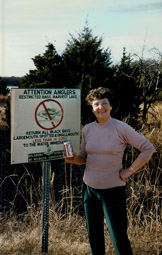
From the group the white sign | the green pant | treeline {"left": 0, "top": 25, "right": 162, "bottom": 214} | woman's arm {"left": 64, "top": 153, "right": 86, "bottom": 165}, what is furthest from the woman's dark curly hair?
treeline {"left": 0, "top": 25, "right": 162, "bottom": 214}

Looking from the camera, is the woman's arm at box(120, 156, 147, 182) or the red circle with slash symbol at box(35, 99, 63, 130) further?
the red circle with slash symbol at box(35, 99, 63, 130)

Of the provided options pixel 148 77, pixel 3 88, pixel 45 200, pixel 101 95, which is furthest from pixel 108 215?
pixel 3 88

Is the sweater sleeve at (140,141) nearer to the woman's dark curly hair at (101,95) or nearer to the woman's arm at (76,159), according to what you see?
the woman's dark curly hair at (101,95)

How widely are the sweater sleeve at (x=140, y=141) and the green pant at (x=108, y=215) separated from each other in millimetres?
338

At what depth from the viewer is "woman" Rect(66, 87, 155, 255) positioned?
8.34 ft

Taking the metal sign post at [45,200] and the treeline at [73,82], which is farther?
the treeline at [73,82]

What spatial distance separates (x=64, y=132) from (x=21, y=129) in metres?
0.43

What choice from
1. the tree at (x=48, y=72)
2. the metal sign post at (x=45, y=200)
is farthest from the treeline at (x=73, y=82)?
the metal sign post at (x=45, y=200)

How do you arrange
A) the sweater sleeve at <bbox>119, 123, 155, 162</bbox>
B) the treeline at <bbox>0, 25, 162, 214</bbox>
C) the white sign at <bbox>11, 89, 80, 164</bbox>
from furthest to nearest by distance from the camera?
1. the treeline at <bbox>0, 25, 162, 214</bbox>
2. the white sign at <bbox>11, 89, 80, 164</bbox>
3. the sweater sleeve at <bbox>119, 123, 155, 162</bbox>

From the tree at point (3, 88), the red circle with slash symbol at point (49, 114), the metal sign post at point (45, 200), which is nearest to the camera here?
the red circle with slash symbol at point (49, 114)

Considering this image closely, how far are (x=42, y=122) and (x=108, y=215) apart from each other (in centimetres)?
98

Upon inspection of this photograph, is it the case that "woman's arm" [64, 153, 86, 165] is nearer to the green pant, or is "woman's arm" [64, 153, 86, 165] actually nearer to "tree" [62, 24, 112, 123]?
the green pant

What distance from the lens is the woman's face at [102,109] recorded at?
2648mm

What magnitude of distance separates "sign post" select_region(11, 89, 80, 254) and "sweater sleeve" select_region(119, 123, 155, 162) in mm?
679
